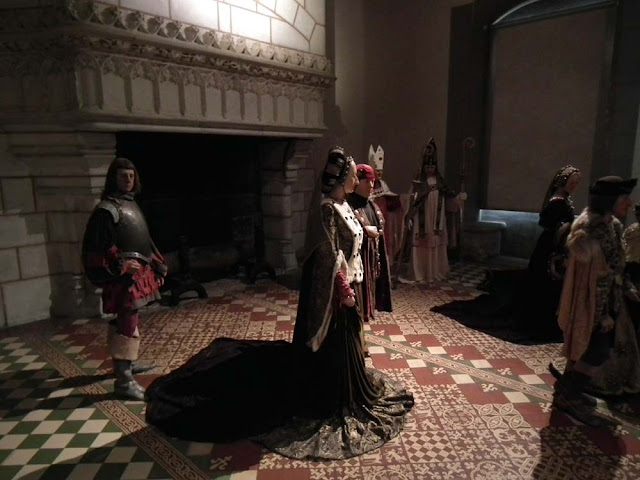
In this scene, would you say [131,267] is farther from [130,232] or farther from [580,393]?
[580,393]

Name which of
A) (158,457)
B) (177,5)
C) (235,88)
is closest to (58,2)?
(177,5)

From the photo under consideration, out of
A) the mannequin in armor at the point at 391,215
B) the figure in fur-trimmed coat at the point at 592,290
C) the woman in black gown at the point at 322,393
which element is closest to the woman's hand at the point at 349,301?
the woman in black gown at the point at 322,393

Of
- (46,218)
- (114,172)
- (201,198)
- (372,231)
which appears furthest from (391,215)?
(46,218)

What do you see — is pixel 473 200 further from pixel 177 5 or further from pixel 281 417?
pixel 281 417

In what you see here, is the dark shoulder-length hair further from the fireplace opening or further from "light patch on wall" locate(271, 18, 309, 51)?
"light patch on wall" locate(271, 18, 309, 51)

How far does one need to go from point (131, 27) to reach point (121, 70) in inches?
16.9

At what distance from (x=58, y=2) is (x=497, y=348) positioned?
16.9 ft

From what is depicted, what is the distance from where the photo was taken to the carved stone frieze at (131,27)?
4281 mm

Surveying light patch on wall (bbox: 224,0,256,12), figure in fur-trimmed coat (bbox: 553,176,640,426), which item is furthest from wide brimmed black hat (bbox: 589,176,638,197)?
light patch on wall (bbox: 224,0,256,12)

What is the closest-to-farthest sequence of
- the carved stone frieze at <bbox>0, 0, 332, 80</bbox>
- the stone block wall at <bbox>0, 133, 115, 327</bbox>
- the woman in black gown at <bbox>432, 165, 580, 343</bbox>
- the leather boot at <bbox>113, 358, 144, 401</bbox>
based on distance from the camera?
the leather boot at <bbox>113, 358, 144, 401</bbox>, the carved stone frieze at <bbox>0, 0, 332, 80</bbox>, the woman in black gown at <bbox>432, 165, 580, 343</bbox>, the stone block wall at <bbox>0, 133, 115, 327</bbox>

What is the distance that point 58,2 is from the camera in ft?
13.9

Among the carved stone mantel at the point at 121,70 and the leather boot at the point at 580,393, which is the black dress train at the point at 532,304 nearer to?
the leather boot at the point at 580,393

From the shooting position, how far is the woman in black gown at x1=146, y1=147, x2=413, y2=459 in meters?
2.90

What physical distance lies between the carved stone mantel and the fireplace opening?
87cm
